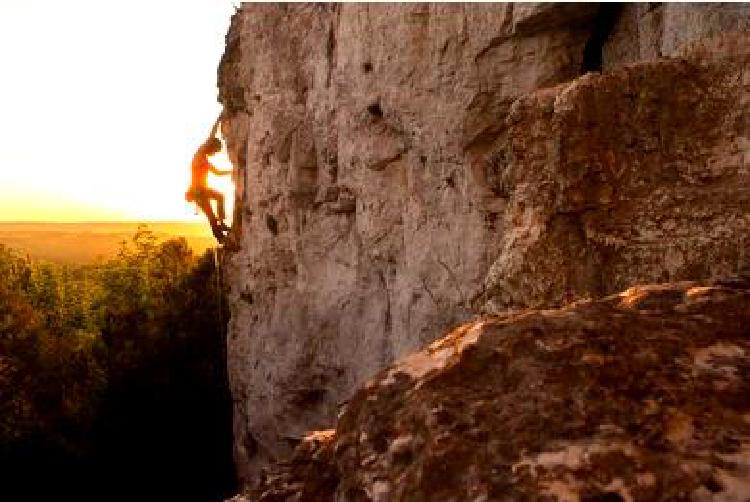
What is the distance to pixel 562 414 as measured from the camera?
7.98 ft

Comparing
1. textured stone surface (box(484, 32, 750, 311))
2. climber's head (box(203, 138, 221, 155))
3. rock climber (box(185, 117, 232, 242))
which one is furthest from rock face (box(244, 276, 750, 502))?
climber's head (box(203, 138, 221, 155))

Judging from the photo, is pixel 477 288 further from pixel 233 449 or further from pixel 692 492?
pixel 233 449

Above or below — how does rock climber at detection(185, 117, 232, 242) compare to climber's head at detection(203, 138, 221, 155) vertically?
below

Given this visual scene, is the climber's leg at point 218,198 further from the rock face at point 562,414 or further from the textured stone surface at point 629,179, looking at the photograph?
the rock face at point 562,414

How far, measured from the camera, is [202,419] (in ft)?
69.8

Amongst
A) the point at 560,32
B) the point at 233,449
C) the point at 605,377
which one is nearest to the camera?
the point at 605,377

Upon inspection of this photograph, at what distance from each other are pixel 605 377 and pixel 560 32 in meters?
8.47

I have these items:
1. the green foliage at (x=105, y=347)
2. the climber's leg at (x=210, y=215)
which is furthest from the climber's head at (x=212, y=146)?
the green foliage at (x=105, y=347)

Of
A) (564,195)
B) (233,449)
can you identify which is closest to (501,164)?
(564,195)

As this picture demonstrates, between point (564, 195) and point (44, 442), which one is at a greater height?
point (564, 195)

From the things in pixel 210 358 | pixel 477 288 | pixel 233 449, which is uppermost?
pixel 477 288

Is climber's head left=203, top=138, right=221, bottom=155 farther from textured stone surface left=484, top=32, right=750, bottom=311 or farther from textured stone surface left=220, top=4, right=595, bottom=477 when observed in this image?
textured stone surface left=484, top=32, right=750, bottom=311

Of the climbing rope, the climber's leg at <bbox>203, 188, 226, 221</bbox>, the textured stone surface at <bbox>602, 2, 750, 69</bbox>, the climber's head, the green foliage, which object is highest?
the textured stone surface at <bbox>602, 2, 750, 69</bbox>

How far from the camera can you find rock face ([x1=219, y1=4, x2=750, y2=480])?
5305mm
